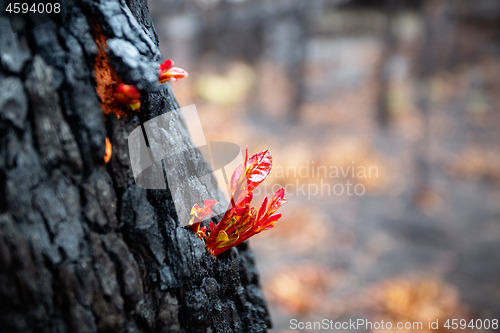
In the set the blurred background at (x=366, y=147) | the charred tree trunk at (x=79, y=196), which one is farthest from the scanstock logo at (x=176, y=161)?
the blurred background at (x=366, y=147)

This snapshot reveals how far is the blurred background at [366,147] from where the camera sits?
7.63 feet

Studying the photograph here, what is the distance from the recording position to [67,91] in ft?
1.26

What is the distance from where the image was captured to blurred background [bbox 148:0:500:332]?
233 cm

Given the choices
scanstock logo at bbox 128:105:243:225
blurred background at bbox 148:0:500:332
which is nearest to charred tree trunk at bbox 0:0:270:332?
scanstock logo at bbox 128:105:243:225

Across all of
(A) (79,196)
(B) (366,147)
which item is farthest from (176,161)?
(B) (366,147)

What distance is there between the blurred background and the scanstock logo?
66.4 inches

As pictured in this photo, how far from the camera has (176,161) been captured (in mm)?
502

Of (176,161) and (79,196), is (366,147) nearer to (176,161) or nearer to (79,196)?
(176,161)

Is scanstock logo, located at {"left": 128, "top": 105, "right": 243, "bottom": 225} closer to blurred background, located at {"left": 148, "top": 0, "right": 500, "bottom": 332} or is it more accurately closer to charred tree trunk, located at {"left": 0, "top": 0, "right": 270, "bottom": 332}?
charred tree trunk, located at {"left": 0, "top": 0, "right": 270, "bottom": 332}

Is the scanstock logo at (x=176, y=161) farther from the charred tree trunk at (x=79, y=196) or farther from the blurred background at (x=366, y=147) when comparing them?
the blurred background at (x=366, y=147)

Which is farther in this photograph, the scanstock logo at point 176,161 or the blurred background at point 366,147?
the blurred background at point 366,147

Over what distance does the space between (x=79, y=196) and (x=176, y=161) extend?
16cm

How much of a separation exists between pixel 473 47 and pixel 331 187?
8220mm

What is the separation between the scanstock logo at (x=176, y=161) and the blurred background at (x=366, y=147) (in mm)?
1687
